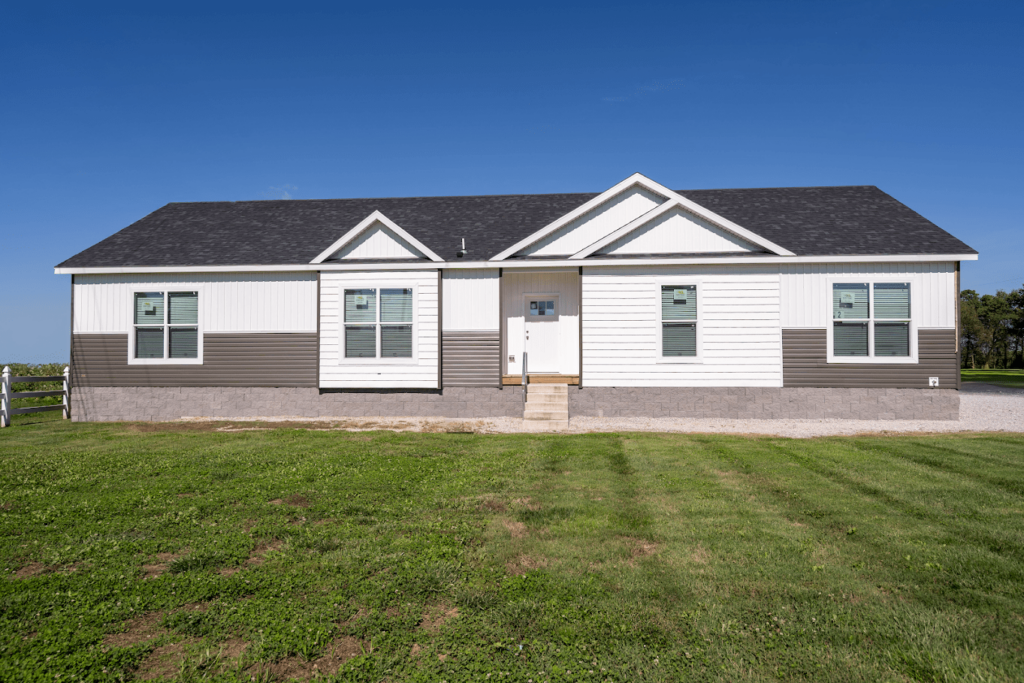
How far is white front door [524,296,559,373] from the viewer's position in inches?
650

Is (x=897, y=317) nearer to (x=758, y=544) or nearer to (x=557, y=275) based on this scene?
(x=557, y=275)

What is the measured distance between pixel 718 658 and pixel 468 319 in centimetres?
1267

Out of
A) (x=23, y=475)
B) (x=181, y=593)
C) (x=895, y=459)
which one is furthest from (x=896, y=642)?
(x=23, y=475)

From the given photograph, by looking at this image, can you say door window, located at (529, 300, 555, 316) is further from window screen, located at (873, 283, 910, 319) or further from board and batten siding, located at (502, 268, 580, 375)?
window screen, located at (873, 283, 910, 319)

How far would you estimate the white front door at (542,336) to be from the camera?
650 inches

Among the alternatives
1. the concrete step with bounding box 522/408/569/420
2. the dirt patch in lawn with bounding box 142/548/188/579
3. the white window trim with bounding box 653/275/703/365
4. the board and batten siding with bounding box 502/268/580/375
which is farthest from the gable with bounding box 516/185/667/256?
the dirt patch in lawn with bounding box 142/548/188/579

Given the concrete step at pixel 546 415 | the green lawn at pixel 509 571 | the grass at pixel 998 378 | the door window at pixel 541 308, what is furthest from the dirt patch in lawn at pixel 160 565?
the grass at pixel 998 378

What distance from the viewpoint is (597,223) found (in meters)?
15.8

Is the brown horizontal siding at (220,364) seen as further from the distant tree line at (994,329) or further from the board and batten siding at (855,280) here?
the distant tree line at (994,329)

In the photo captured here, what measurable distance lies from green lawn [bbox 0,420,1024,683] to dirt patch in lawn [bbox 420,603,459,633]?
14mm

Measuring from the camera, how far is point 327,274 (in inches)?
619

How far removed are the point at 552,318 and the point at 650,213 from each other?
396 centimetres

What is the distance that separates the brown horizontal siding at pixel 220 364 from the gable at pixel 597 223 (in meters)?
6.78

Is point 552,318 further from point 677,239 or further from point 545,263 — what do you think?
point 677,239
